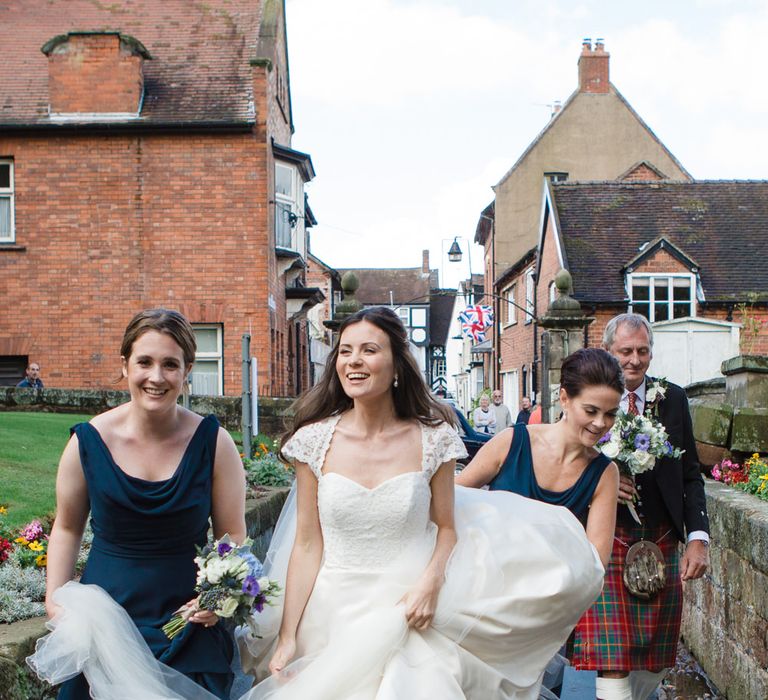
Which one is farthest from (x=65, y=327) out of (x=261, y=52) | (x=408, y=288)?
(x=408, y=288)

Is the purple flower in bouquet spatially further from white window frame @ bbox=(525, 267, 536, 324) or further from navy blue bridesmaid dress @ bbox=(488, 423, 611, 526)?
white window frame @ bbox=(525, 267, 536, 324)

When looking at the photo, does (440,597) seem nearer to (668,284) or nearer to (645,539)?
(645,539)

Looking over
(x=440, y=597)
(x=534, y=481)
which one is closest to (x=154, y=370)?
(x=440, y=597)

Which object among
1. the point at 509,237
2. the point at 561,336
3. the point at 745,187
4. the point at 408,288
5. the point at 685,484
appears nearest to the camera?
the point at 685,484

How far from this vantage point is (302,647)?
3.82m

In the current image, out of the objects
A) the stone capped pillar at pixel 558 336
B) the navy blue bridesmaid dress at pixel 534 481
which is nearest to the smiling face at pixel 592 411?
the navy blue bridesmaid dress at pixel 534 481

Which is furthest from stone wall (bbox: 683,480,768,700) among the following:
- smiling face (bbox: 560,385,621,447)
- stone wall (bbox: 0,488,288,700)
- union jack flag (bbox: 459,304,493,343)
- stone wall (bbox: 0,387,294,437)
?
union jack flag (bbox: 459,304,493,343)

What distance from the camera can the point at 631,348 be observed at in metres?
5.00

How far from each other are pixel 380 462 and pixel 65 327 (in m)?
20.6

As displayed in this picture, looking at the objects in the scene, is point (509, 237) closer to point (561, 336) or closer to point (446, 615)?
point (561, 336)

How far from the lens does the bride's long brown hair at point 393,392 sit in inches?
161

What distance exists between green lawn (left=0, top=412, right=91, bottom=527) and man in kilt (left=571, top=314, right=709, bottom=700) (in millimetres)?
4300

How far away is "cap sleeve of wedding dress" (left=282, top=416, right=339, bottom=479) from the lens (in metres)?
3.99

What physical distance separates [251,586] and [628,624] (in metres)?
2.20
